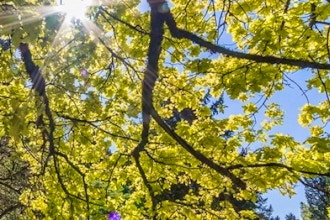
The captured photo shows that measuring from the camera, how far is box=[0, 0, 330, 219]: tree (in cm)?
550

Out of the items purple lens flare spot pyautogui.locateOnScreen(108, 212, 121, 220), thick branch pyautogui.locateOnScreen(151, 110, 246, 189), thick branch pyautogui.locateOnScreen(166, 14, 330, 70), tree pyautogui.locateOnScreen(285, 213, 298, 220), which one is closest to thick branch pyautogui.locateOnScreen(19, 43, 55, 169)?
thick branch pyautogui.locateOnScreen(151, 110, 246, 189)

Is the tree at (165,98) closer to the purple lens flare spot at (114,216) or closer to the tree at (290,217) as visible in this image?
the purple lens flare spot at (114,216)

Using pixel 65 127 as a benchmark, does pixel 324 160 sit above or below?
below

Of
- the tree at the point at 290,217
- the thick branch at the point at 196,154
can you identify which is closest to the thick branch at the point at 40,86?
the thick branch at the point at 196,154

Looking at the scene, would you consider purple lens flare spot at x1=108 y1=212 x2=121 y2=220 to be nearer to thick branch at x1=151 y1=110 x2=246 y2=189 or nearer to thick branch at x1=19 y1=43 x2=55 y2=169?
thick branch at x1=151 y1=110 x2=246 y2=189

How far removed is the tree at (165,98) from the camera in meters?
5.50

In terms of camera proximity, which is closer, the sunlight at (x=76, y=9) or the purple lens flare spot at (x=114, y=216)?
the sunlight at (x=76, y=9)

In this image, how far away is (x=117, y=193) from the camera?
341 inches

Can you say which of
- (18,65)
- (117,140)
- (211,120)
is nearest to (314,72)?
(211,120)

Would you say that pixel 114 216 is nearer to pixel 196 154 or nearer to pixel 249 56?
pixel 196 154

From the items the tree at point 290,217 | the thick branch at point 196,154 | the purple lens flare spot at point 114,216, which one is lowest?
the purple lens flare spot at point 114,216

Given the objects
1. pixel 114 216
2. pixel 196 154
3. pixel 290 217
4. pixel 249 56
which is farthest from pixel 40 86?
pixel 290 217

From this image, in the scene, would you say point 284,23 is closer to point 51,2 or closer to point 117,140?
point 51,2

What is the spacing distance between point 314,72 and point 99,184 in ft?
15.5
